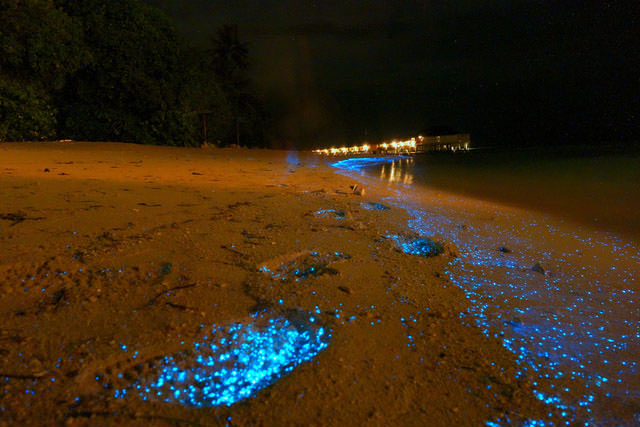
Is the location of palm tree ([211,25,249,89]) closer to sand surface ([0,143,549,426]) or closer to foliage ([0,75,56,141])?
foliage ([0,75,56,141])

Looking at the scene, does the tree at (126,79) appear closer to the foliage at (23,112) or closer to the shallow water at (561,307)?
the foliage at (23,112)

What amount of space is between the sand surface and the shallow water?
4.3 inches

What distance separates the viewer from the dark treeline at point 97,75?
10727 mm

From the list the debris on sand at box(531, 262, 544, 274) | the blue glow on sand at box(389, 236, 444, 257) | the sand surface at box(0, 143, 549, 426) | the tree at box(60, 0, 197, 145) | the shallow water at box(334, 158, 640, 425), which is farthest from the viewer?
the tree at box(60, 0, 197, 145)

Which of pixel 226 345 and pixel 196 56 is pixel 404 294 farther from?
pixel 196 56

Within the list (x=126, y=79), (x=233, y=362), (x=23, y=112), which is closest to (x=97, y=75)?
(x=126, y=79)

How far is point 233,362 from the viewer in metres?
1.21

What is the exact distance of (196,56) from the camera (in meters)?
16.5

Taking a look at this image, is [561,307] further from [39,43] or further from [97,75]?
[97,75]

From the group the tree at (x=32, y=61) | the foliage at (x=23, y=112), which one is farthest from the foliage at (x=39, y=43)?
the foliage at (x=23, y=112)

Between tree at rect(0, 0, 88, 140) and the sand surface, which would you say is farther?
tree at rect(0, 0, 88, 140)

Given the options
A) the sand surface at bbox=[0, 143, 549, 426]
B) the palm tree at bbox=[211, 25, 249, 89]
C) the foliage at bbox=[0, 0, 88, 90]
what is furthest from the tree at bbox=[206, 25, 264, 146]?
the sand surface at bbox=[0, 143, 549, 426]

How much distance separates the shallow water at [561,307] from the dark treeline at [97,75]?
1354cm

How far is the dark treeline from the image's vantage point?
10727 mm
